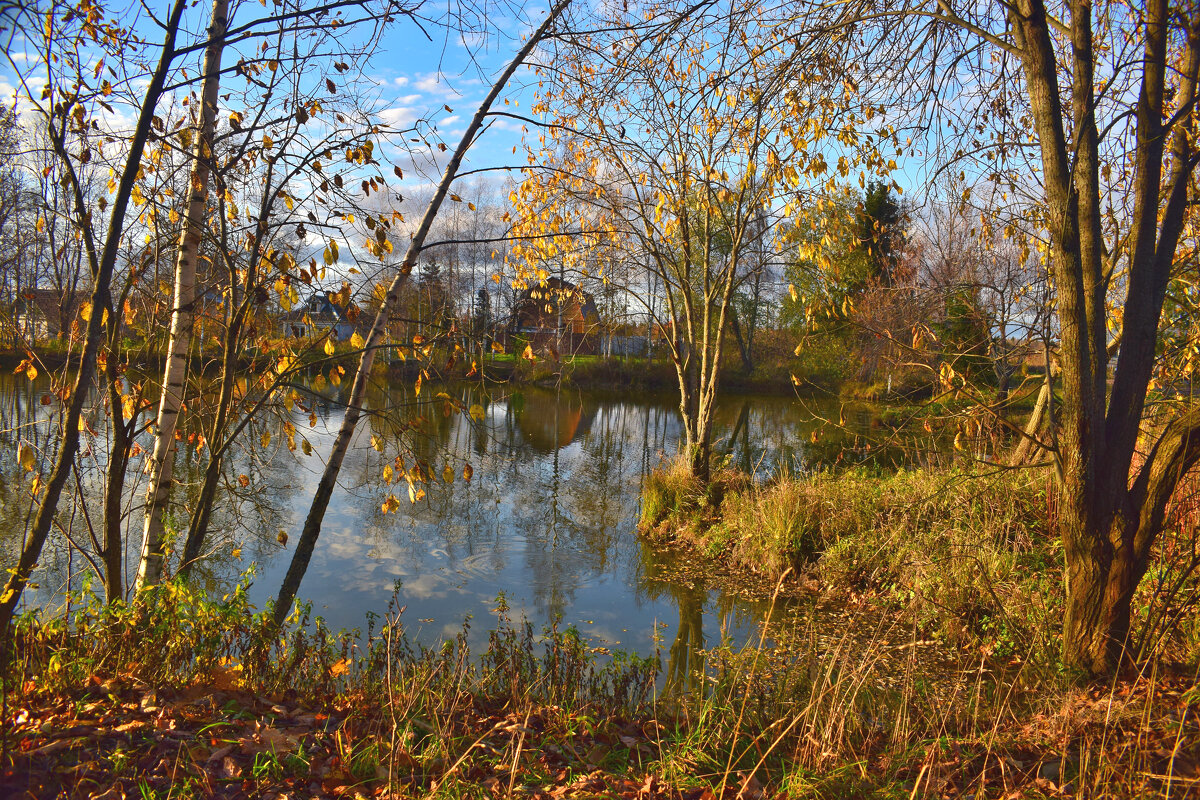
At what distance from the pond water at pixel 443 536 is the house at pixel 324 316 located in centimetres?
42

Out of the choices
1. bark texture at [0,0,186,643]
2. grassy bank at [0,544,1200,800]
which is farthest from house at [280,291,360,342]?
grassy bank at [0,544,1200,800]

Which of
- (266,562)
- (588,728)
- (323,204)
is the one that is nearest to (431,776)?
(588,728)

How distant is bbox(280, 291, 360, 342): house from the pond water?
42 cm

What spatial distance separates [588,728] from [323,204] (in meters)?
3.17

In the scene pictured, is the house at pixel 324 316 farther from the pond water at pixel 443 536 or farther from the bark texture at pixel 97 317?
the bark texture at pixel 97 317

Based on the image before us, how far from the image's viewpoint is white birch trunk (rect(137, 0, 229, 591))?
401 centimetres

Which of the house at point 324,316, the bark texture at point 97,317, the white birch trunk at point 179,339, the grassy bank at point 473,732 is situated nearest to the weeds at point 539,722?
the grassy bank at point 473,732

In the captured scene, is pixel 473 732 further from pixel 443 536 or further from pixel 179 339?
pixel 443 536

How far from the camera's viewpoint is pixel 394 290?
14.8 feet

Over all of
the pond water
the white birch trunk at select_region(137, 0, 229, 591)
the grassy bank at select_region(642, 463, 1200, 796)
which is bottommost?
the pond water

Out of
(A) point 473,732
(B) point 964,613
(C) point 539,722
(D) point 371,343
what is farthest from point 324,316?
(B) point 964,613

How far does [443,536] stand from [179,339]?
20.1 feet

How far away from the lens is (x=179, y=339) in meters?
4.14

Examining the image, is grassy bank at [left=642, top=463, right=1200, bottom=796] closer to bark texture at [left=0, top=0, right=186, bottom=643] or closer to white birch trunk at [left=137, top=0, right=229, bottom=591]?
bark texture at [left=0, top=0, right=186, bottom=643]
